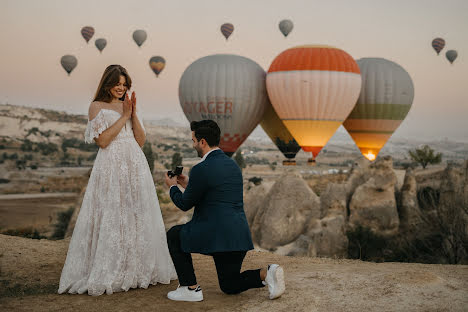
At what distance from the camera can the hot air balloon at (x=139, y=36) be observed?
41219mm

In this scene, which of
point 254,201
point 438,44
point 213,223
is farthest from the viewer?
point 438,44

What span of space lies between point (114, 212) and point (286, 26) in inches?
1338

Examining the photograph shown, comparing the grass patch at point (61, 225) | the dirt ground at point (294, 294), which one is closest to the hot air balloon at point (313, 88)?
the grass patch at point (61, 225)

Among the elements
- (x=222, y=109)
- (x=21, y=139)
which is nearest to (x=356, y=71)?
(x=222, y=109)

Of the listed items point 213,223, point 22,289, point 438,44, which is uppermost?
point 438,44

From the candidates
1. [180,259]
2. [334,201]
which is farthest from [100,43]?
[180,259]

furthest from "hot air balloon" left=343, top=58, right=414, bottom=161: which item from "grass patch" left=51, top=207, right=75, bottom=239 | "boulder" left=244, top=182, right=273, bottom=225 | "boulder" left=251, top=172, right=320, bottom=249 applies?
"grass patch" left=51, top=207, right=75, bottom=239

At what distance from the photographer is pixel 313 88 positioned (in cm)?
2064

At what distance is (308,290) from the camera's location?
5004mm

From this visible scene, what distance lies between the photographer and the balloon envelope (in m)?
24.8

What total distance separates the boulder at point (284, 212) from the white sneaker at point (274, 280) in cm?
1341

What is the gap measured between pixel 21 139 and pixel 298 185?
75926 millimetres

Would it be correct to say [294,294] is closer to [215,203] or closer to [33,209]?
[215,203]

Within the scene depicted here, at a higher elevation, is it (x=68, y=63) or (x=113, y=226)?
(x=68, y=63)
